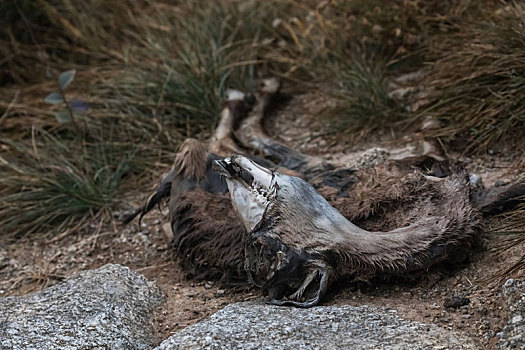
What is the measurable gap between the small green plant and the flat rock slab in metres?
2.17

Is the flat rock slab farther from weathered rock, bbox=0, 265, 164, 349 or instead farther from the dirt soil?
weathered rock, bbox=0, 265, 164, 349

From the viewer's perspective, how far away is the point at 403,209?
2.78m

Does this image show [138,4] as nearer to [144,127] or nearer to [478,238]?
[144,127]

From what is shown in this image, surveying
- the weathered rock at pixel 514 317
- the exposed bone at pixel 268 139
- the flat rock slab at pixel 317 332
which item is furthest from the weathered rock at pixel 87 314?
the weathered rock at pixel 514 317

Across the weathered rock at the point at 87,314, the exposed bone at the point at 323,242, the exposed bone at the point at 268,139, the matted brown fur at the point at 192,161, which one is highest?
the exposed bone at the point at 323,242

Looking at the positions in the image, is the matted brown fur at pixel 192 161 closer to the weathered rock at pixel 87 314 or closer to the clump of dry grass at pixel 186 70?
the weathered rock at pixel 87 314

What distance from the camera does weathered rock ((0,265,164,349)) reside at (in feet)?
7.68

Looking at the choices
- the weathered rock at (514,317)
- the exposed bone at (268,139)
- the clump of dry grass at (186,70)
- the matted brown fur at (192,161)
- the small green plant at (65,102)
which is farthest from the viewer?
the small green plant at (65,102)

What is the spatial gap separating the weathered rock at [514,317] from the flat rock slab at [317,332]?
0.33 ft

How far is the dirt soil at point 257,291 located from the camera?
239cm

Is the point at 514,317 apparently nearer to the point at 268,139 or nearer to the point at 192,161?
the point at 192,161

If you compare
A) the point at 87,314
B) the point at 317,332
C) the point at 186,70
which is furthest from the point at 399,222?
the point at 186,70

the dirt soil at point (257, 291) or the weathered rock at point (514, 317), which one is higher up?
the weathered rock at point (514, 317)

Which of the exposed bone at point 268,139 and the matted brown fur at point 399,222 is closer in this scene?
the matted brown fur at point 399,222
